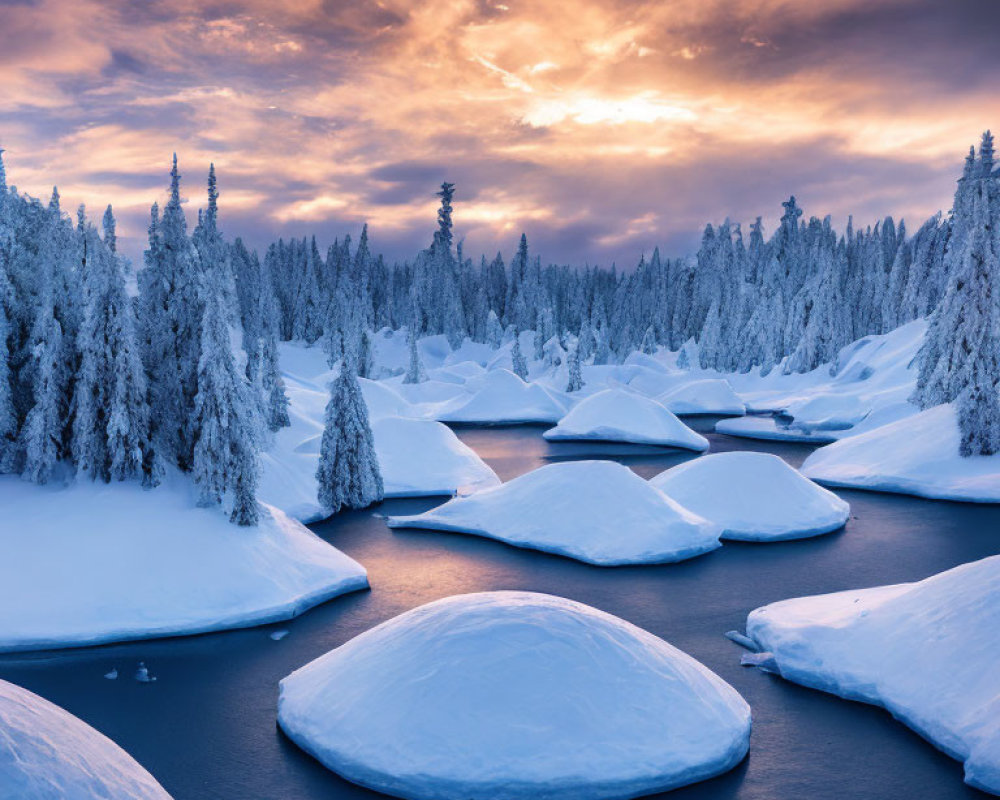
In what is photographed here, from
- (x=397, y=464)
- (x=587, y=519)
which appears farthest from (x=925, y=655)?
(x=397, y=464)

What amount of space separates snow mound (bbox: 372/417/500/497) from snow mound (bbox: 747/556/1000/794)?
761 inches

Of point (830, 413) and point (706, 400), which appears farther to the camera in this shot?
point (706, 400)

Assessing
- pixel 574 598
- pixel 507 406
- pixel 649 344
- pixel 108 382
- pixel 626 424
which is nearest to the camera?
pixel 574 598

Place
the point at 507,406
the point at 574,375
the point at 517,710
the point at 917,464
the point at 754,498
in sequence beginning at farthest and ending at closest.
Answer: the point at 574,375, the point at 507,406, the point at 917,464, the point at 754,498, the point at 517,710

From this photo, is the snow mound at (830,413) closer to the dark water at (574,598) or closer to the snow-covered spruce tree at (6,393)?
the dark water at (574,598)

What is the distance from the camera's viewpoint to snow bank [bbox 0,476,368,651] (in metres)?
18.2

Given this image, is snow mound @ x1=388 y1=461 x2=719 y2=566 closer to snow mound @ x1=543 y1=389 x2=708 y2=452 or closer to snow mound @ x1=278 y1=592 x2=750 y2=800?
snow mound @ x1=278 y1=592 x2=750 y2=800

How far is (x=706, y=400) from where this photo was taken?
69.5m

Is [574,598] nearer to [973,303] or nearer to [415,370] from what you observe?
[973,303]

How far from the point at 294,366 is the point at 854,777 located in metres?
92.2

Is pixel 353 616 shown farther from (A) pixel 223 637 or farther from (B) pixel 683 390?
(B) pixel 683 390

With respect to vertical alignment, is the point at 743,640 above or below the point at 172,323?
below

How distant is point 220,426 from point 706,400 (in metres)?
53.6

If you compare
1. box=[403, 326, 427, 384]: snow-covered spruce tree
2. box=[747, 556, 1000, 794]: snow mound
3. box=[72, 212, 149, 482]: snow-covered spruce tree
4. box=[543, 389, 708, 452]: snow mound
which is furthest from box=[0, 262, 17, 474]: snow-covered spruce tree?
box=[403, 326, 427, 384]: snow-covered spruce tree
